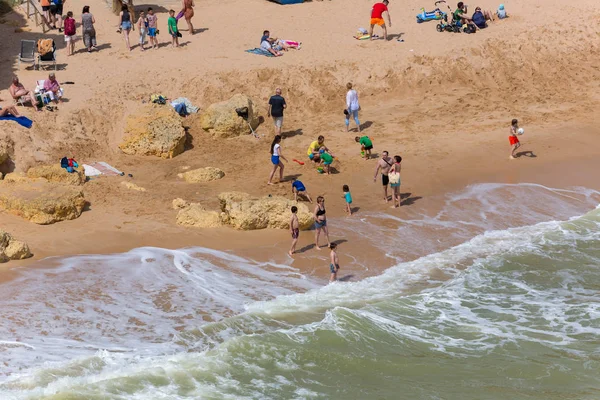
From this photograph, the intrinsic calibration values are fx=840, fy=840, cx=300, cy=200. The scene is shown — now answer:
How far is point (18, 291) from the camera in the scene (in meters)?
14.3

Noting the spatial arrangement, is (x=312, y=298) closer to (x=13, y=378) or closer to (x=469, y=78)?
(x=13, y=378)

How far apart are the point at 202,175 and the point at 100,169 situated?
2.49m

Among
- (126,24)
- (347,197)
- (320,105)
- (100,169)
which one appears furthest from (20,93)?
(347,197)

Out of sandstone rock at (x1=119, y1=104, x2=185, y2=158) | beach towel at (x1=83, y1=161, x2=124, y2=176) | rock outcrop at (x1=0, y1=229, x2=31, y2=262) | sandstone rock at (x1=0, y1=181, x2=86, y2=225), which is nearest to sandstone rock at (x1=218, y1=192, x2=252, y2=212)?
sandstone rock at (x1=0, y1=181, x2=86, y2=225)

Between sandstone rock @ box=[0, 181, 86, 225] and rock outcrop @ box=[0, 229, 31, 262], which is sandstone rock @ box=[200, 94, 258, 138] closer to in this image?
sandstone rock @ box=[0, 181, 86, 225]

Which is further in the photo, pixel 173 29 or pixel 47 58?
pixel 173 29

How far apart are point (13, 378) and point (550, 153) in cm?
1581

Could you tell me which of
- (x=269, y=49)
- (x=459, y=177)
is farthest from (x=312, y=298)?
(x=269, y=49)

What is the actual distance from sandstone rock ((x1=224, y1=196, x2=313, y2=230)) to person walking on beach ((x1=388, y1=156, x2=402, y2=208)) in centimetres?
223

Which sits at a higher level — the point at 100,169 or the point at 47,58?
the point at 47,58

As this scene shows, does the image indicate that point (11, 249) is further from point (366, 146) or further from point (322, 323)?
point (366, 146)

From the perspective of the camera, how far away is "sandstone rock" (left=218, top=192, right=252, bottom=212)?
18031 mm

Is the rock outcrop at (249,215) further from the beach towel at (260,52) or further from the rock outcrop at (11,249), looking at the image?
the beach towel at (260,52)

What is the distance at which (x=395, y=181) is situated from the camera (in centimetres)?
1883
